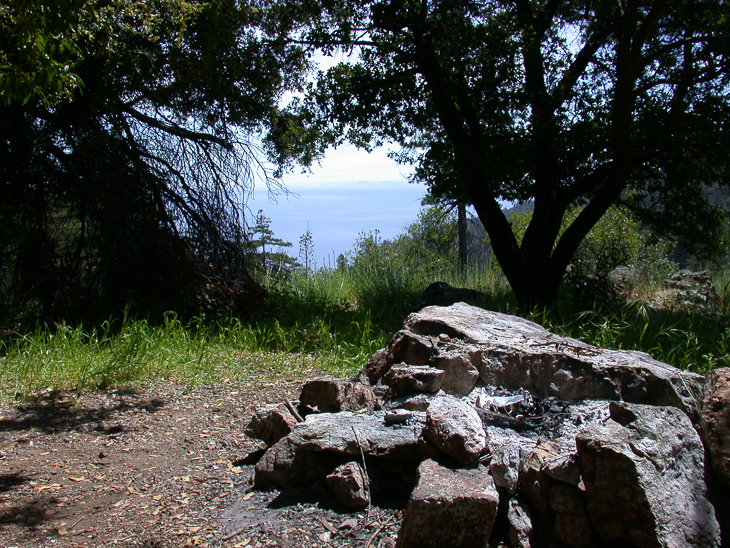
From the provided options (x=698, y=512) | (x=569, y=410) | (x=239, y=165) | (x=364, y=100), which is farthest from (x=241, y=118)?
(x=698, y=512)

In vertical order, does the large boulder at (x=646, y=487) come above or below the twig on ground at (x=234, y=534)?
above

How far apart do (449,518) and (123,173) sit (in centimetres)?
607

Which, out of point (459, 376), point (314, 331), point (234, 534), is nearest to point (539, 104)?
point (314, 331)

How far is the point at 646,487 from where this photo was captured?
239cm

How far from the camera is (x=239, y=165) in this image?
27.4ft

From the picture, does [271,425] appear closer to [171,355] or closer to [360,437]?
[360,437]

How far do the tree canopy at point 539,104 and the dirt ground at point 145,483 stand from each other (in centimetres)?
585

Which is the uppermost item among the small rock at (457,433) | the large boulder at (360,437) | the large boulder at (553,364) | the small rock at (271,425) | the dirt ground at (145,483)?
the large boulder at (553,364)

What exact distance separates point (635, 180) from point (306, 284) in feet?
18.9

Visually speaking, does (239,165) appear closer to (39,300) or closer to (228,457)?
(39,300)

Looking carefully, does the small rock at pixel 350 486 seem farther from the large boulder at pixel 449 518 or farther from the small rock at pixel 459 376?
the small rock at pixel 459 376

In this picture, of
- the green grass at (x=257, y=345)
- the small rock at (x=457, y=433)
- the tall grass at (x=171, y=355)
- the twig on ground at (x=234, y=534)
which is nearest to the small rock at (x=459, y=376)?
the small rock at (x=457, y=433)

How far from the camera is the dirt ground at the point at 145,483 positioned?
267 centimetres

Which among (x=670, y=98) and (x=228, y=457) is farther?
(x=670, y=98)
